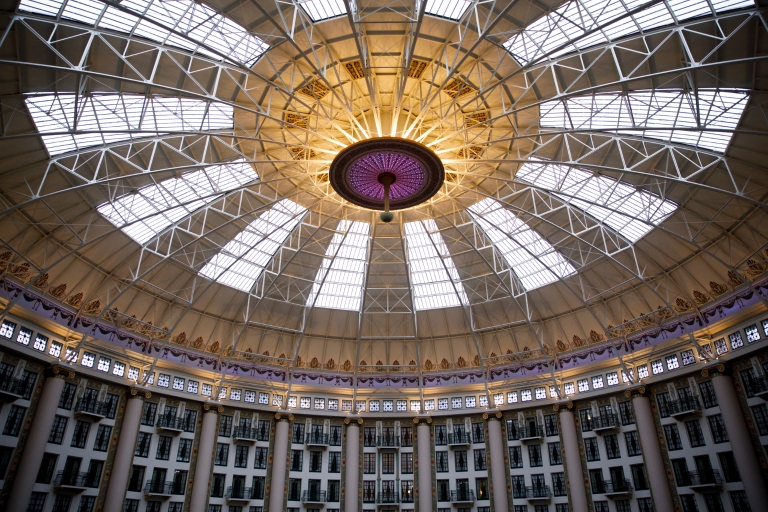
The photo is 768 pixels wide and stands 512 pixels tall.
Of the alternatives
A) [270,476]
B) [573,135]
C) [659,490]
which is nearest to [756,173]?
[573,135]

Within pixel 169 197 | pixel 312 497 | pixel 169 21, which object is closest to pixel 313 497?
pixel 312 497

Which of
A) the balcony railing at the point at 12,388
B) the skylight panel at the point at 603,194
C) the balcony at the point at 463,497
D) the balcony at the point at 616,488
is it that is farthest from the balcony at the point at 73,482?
the balcony at the point at 616,488

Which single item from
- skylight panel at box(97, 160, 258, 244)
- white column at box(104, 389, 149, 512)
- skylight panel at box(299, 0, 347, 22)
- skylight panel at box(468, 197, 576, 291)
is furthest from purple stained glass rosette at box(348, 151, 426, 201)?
white column at box(104, 389, 149, 512)

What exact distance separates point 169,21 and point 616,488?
44.8 m

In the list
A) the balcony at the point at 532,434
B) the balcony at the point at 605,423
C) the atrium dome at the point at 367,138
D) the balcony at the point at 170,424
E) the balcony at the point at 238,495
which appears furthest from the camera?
the balcony at the point at 532,434

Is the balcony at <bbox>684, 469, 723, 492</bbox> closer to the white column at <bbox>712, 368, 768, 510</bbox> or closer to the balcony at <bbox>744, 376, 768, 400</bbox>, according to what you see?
the white column at <bbox>712, 368, 768, 510</bbox>

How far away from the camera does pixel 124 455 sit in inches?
1665

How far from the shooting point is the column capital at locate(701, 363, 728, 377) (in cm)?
3919

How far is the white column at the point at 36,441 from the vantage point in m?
35.4

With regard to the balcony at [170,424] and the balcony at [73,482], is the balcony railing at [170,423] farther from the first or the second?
the balcony at [73,482]

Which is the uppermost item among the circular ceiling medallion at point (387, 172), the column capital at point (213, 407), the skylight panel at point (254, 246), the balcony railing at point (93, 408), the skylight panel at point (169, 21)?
the skylight panel at point (169, 21)

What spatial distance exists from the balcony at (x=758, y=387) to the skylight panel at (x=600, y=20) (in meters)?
23.8

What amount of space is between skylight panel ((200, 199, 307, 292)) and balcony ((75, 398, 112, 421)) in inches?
498

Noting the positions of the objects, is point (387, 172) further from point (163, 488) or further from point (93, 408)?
point (163, 488)
